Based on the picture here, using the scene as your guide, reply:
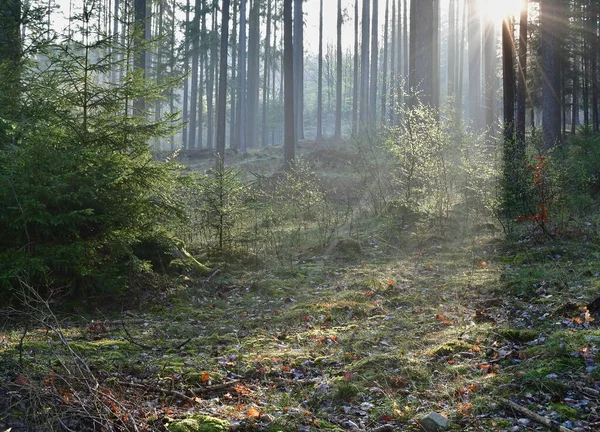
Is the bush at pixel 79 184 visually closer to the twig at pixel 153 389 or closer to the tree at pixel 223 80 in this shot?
the twig at pixel 153 389

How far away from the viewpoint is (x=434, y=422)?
387cm

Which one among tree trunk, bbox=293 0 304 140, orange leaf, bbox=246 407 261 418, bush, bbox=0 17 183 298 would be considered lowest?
orange leaf, bbox=246 407 261 418

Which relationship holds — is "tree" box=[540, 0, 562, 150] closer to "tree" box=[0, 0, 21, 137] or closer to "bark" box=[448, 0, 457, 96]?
"tree" box=[0, 0, 21, 137]

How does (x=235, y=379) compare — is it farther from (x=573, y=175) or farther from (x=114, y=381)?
(x=573, y=175)

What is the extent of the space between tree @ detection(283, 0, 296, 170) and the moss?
18229mm

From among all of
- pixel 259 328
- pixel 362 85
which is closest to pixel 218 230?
pixel 259 328

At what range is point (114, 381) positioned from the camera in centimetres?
437

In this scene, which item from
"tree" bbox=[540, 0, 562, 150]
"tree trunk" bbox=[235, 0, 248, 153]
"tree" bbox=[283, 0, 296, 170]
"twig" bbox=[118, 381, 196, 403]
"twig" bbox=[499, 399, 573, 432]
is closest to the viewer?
"twig" bbox=[499, 399, 573, 432]

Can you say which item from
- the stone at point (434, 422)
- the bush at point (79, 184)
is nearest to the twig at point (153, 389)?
the stone at point (434, 422)

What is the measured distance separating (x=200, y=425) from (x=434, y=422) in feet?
5.55

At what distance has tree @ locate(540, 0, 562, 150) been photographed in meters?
16.6

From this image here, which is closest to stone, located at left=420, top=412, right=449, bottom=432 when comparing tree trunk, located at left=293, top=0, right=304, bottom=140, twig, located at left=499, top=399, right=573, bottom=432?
twig, located at left=499, top=399, right=573, bottom=432

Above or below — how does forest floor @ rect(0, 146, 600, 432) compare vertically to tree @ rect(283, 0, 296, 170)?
below

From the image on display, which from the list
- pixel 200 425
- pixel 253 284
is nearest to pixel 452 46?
pixel 253 284
